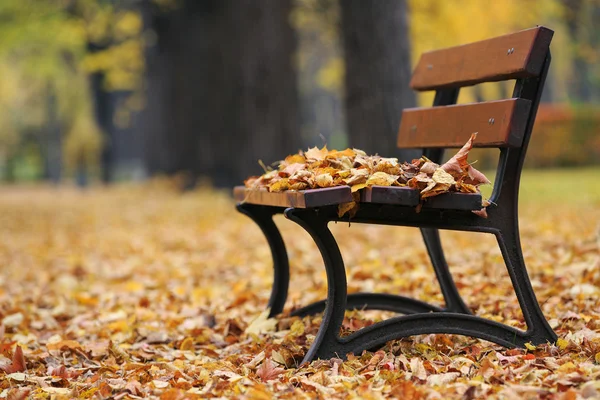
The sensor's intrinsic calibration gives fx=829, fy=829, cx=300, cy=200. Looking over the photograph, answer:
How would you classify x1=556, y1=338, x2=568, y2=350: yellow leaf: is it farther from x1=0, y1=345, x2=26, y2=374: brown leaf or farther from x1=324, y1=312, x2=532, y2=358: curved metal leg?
x1=0, y1=345, x2=26, y2=374: brown leaf

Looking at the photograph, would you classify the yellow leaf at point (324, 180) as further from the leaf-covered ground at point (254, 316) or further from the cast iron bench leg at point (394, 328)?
the leaf-covered ground at point (254, 316)

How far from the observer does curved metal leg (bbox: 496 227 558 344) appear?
3219 millimetres

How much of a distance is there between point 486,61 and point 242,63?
8768mm

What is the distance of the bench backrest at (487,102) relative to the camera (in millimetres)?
3184

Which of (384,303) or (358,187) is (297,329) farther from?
(358,187)

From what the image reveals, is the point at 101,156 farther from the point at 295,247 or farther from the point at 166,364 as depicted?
the point at 166,364

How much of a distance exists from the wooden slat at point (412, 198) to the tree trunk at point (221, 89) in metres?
8.76

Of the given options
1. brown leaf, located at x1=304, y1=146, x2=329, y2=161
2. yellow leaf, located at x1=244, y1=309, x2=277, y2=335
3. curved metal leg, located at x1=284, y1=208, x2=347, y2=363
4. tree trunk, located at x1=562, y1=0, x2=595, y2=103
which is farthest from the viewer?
tree trunk, located at x1=562, y1=0, x2=595, y2=103

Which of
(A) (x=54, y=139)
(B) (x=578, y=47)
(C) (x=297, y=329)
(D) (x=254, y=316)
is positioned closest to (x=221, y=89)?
(B) (x=578, y=47)

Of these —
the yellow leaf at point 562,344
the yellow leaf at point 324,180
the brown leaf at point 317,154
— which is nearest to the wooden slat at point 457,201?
the yellow leaf at point 324,180

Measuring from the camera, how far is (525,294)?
325 centimetres

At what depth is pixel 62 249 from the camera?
27.6 feet

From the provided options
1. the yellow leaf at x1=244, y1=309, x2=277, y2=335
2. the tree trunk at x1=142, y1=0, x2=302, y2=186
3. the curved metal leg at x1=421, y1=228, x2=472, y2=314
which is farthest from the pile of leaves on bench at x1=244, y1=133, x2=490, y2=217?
the tree trunk at x1=142, y1=0, x2=302, y2=186

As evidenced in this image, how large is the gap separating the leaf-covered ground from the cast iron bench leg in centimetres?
7
